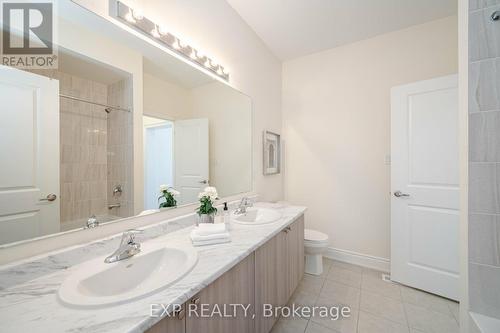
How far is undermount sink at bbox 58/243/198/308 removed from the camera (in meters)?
0.59

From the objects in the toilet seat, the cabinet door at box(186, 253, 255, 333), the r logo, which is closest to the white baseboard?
the toilet seat

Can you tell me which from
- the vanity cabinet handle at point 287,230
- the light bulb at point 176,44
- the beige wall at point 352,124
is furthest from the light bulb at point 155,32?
the beige wall at point 352,124

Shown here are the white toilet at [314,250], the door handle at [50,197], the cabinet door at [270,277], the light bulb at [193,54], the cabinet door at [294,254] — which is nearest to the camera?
the door handle at [50,197]

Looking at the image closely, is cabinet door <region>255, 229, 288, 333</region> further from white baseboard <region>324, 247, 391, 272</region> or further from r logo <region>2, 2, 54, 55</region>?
r logo <region>2, 2, 54, 55</region>

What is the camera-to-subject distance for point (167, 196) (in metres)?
1.24

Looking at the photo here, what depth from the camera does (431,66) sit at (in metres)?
1.92

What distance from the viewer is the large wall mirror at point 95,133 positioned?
0.74 meters

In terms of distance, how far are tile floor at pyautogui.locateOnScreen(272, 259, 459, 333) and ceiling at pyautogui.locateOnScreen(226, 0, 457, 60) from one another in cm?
261

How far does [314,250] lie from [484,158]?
4.80 ft

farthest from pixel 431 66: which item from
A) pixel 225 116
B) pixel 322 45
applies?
pixel 225 116

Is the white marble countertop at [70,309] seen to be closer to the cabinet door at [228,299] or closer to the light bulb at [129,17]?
the cabinet door at [228,299]

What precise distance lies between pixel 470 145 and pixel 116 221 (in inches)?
72.7

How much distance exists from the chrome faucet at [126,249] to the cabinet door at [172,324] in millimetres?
369

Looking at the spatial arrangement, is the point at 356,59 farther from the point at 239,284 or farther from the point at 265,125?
the point at 239,284
